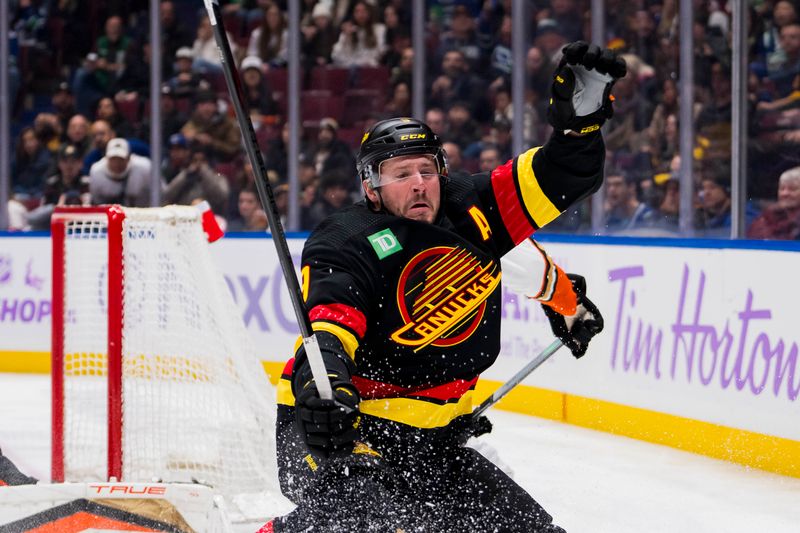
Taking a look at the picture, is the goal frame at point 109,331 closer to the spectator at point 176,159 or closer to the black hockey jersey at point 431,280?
the black hockey jersey at point 431,280

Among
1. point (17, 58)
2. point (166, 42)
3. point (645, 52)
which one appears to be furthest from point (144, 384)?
point (17, 58)

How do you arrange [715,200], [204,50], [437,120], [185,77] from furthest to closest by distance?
[204,50] → [185,77] → [437,120] → [715,200]

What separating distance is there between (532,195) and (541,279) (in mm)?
436

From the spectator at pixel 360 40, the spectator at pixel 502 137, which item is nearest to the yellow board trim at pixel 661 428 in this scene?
the spectator at pixel 502 137

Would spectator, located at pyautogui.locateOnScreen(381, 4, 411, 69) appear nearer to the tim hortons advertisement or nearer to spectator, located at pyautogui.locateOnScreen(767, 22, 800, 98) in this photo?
the tim hortons advertisement

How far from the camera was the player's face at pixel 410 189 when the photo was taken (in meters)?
2.53

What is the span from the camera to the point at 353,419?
86.1 inches

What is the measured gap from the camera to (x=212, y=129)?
7984 millimetres

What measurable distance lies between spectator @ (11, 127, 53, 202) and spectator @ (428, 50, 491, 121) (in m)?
2.56

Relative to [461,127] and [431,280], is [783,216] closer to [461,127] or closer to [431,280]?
[461,127]

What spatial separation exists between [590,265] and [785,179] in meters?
0.90

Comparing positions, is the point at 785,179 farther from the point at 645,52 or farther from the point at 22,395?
the point at 22,395

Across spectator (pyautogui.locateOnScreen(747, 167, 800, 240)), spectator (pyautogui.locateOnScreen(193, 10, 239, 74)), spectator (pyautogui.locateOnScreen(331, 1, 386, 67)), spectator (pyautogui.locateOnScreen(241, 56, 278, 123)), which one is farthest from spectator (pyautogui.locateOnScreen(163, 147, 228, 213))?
spectator (pyautogui.locateOnScreen(747, 167, 800, 240))

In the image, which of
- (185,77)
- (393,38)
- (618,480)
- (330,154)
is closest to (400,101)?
(393,38)
